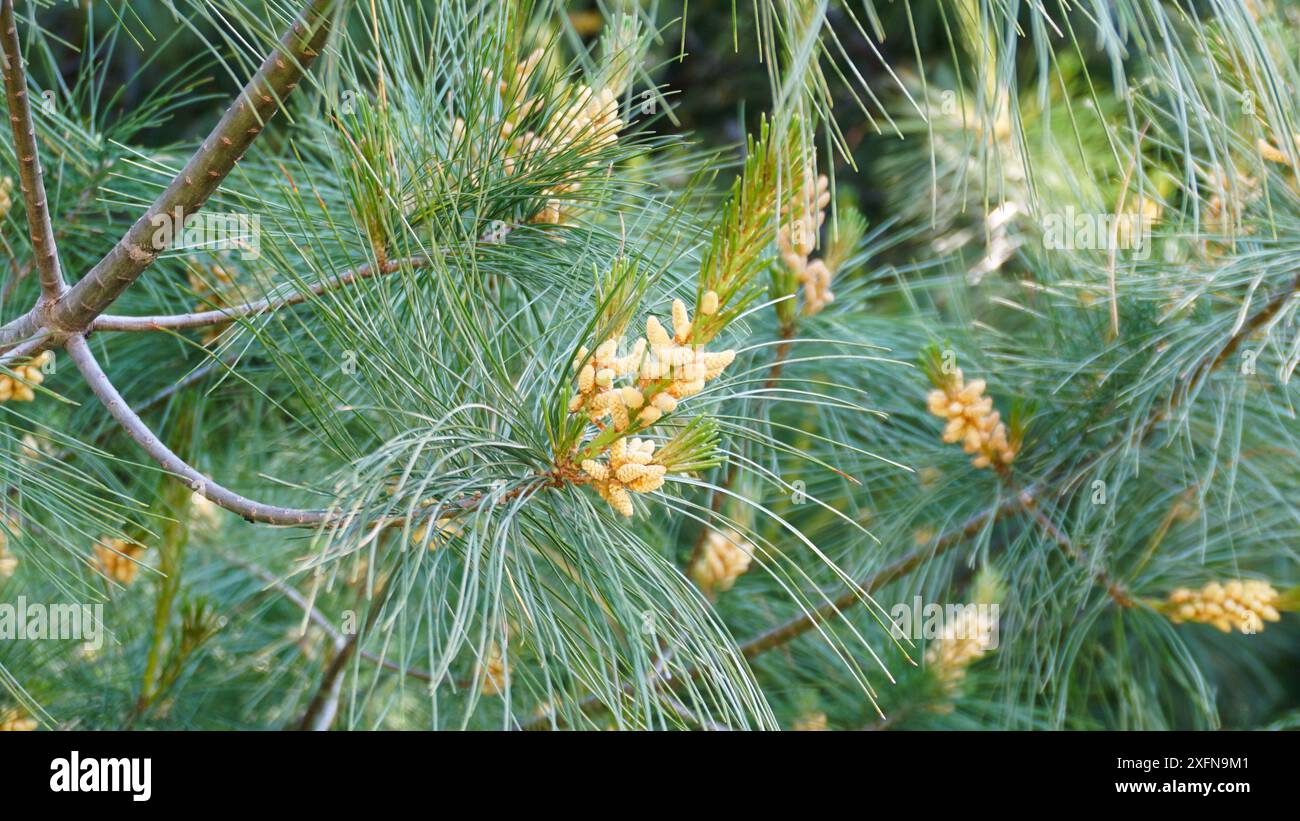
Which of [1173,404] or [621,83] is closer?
[621,83]

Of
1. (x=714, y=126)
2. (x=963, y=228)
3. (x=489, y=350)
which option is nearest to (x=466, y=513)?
(x=489, y=350)

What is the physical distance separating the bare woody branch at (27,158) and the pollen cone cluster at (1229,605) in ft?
2.40

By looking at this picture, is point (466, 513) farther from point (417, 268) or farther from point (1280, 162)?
point (1280, 162)

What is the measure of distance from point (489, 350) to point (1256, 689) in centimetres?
243

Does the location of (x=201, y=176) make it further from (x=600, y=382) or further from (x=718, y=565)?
(x=718, y=565)

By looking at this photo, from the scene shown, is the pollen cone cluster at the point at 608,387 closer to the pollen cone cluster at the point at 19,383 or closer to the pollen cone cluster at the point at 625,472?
the pollen cone cluster at the point at 625,472

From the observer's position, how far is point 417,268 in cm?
55

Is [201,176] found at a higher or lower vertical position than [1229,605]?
higher

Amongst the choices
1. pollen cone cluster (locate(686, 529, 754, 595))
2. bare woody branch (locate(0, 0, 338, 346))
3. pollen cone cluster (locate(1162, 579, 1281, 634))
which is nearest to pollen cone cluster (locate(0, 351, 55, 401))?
bare woody branch (locate(0, 0, 338, 346))

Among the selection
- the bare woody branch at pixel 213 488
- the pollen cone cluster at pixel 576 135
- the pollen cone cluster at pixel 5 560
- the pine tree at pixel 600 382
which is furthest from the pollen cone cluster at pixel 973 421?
the pollen cone cluster at pixel 5 560

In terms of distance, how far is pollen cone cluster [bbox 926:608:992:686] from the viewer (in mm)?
883

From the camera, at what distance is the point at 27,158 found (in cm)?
45

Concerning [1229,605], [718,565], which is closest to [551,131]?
[718,565]

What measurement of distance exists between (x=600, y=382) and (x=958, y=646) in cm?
62
